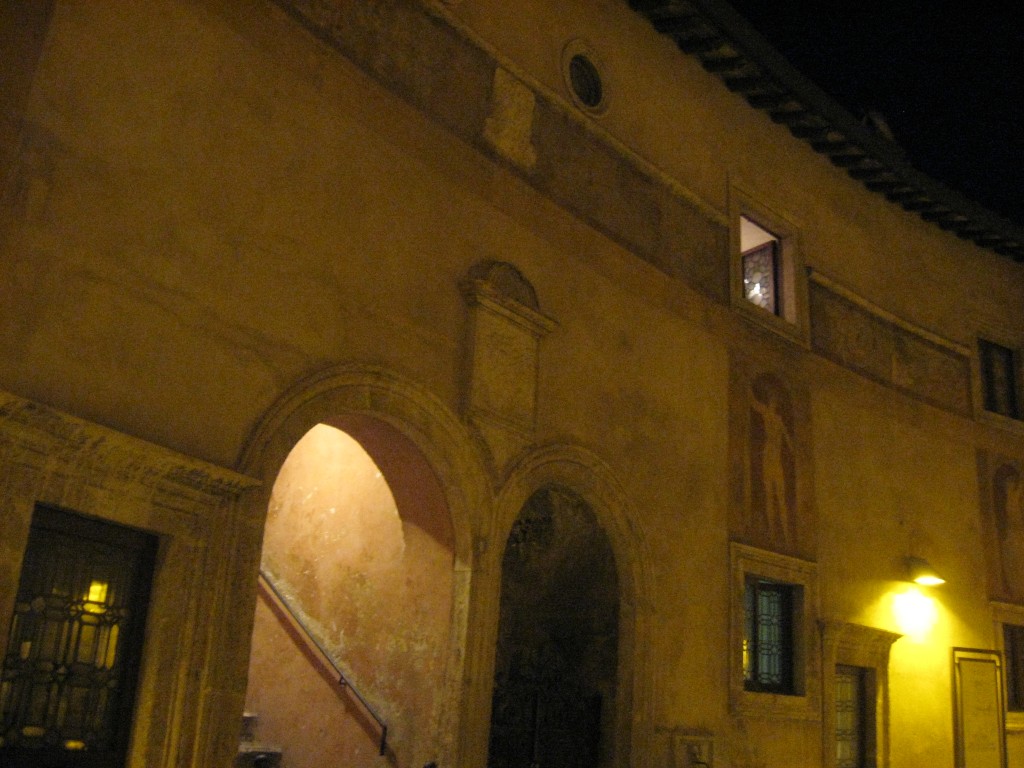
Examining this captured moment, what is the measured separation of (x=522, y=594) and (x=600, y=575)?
65 cm

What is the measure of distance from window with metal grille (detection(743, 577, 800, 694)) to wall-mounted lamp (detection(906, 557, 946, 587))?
169cm

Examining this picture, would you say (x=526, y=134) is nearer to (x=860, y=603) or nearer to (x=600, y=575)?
(x=600, y=575)

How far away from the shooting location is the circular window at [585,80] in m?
9.28

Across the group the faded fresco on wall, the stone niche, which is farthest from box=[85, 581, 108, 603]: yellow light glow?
the faded fresco on wall

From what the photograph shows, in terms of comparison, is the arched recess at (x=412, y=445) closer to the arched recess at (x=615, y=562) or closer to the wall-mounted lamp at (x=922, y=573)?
the arched recess at (x=615, y=562)

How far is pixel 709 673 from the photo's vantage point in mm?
9016

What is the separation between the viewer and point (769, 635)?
10.0 m

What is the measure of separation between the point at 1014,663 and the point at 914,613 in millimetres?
1998

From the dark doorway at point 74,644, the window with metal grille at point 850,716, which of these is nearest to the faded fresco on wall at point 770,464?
the window with metal grille at point 850,716

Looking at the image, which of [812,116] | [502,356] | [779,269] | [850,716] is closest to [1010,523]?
[850,716]

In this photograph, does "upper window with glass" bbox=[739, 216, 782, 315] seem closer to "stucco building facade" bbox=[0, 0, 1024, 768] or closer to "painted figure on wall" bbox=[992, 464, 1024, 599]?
"stucco building facade" bbox=[0, 0, 1024, 768]

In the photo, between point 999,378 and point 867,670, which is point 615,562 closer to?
point 867,670

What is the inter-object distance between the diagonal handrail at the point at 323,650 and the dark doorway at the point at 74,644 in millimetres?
2248

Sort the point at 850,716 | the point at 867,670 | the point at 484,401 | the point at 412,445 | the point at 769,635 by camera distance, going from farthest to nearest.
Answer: the point at 867,670, the point at 850,716, the point at 769,635, the point at 484,401, the point at 412,445
